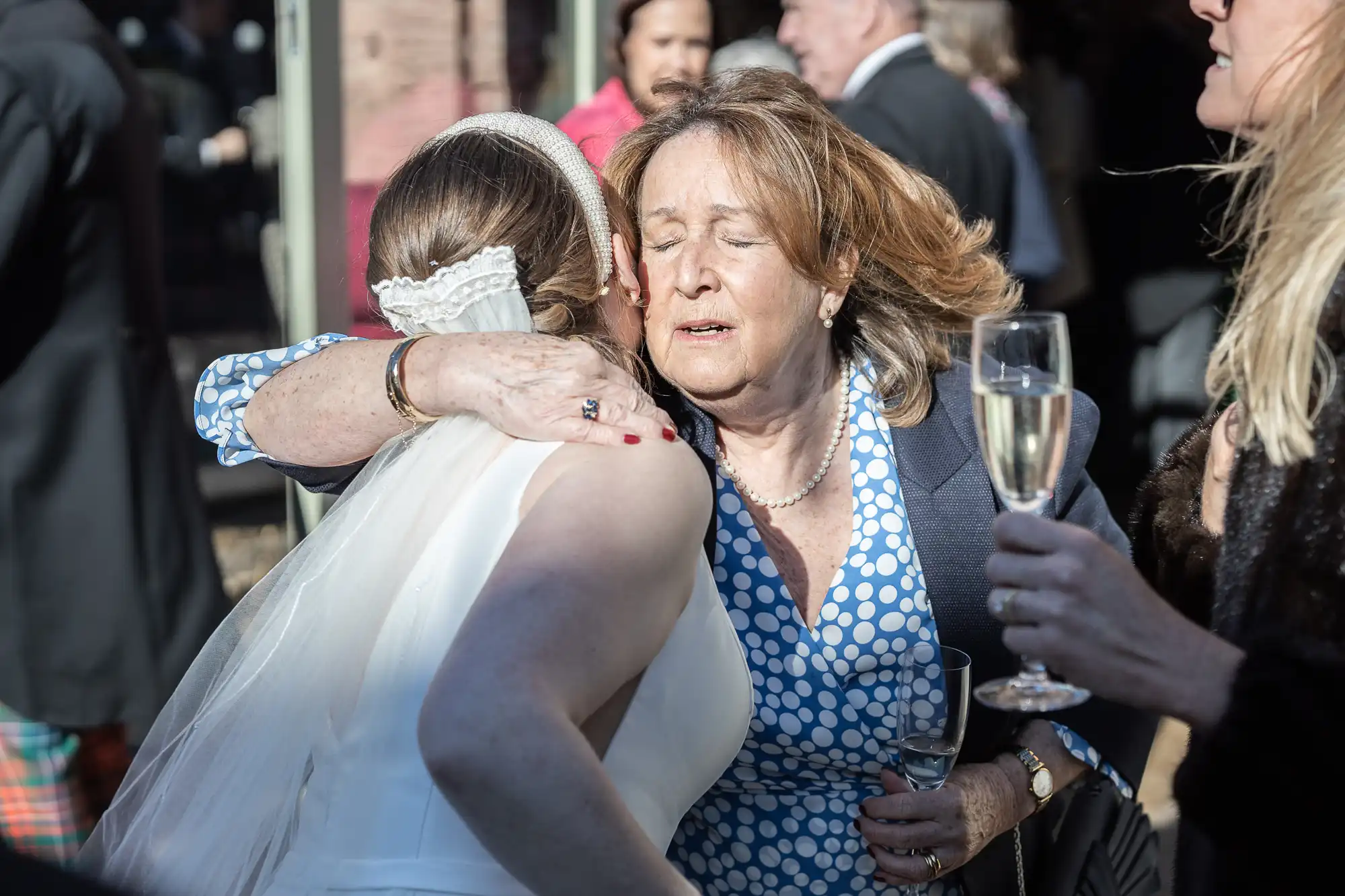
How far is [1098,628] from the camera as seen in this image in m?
1.44

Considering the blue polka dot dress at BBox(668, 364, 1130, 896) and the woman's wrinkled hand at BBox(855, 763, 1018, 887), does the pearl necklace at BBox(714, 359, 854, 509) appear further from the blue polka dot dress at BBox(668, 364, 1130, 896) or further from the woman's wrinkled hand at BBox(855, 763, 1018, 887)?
the woman's wrinkled hand at BBox(855, 763, 1018, 887)

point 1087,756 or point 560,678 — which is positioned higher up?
point 560,678

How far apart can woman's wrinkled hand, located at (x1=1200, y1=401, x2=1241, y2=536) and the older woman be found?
260 mm

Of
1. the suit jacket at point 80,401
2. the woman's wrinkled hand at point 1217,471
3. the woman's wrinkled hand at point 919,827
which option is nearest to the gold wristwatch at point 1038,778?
the woman's wrinkled hand at point 919,827

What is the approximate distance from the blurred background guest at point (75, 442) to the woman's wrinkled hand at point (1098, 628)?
7.90 feet

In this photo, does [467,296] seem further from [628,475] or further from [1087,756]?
[1087,756]

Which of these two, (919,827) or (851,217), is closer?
(919,827)

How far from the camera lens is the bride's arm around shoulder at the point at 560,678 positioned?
138cm

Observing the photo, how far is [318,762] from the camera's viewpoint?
1.70m

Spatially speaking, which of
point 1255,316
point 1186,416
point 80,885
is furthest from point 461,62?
point 80,885

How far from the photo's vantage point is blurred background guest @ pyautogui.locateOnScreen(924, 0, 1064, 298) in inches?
200

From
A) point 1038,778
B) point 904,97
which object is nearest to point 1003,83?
point 904,97

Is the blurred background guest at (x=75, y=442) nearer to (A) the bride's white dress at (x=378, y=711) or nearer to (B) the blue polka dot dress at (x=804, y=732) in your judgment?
(A) the bride's white dress at (x=378, y=711)

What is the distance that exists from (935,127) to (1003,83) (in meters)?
1.22
